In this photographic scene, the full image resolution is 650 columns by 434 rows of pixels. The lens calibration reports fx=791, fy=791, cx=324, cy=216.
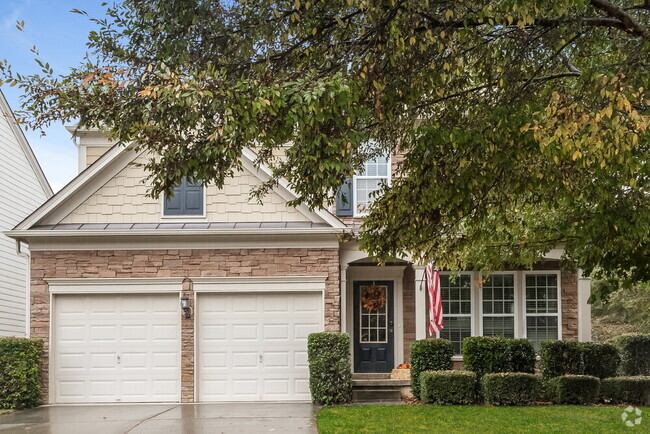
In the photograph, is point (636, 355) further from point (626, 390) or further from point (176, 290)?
point (176, 290)

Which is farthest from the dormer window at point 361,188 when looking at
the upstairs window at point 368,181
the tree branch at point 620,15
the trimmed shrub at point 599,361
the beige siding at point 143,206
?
the tree branch at point 620,15

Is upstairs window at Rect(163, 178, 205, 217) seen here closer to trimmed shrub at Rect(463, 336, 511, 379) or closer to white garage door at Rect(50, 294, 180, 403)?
white garage door at Rect(50, 294, 180, 403)

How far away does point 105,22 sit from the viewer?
794cm

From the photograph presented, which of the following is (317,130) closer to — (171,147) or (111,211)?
(171,147)

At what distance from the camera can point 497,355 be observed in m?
15.2

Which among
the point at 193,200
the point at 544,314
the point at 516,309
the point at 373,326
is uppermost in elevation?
the point at 193,200

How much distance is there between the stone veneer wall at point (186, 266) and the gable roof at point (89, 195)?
52 centimetres

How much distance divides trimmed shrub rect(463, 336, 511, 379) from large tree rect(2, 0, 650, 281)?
5523mm

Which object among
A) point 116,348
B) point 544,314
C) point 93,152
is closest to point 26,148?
point 93,152

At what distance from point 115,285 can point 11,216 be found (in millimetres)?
7577

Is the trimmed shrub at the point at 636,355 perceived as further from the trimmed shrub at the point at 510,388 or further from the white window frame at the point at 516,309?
the trimmed shrub at the point at 510,388

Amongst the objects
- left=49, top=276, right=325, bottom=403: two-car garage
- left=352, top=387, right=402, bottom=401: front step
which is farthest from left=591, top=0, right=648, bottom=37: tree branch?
left=352, top=387, right=402, bottom=401: front step

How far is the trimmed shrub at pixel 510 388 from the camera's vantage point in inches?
551

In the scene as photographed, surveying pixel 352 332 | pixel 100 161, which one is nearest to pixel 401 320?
pixel 352 332
